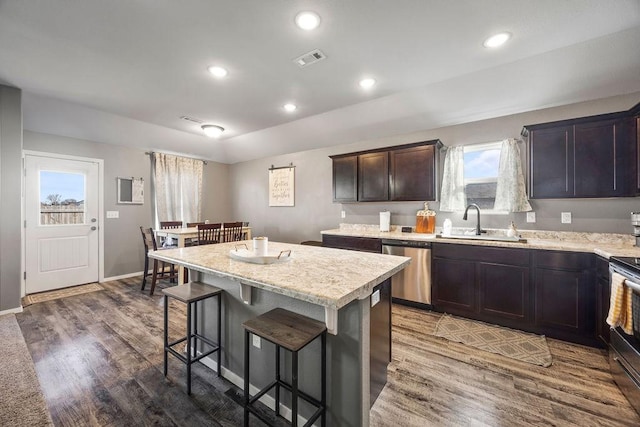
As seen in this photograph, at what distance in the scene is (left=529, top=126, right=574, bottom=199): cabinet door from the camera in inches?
105

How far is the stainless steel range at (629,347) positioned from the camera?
162cm

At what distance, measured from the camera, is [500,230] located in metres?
3.24

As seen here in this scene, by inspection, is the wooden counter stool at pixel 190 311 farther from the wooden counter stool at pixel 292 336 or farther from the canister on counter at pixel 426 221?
the canister on counter at pixel 426 221

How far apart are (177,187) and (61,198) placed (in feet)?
5.68

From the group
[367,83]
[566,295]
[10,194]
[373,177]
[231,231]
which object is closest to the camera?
[566,295]

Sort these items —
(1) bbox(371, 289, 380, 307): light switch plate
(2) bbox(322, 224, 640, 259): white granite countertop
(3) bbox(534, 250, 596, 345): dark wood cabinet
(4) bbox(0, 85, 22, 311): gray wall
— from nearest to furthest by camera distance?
(1) bbox(371, 289, 380, 307): light switch plate, (2) bbox(322, 224, 640, 259): white granite countertop, (3) bbox(534, 250, 596, 345): dark wood cabinet, (4) bbox(0, 85, 22, 311): gray wall

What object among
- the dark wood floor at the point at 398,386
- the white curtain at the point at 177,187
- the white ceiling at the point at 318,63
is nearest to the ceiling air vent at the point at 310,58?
the white ceiling at the point at 318,63

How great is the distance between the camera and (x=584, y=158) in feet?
8.48

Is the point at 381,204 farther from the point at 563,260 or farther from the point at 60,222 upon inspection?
the point at 60,222

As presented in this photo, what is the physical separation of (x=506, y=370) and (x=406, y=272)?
140cm

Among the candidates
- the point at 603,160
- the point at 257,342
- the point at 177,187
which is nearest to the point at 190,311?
the point at 257,342

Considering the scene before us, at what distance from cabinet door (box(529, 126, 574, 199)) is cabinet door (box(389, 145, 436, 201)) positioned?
1019 mm

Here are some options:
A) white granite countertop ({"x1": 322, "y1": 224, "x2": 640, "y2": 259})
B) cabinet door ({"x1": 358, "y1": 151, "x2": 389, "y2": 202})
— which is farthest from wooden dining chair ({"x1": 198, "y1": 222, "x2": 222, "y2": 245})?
white granite countertop ({"x1": 322, "y1": 224, "x2": 640, "y2": 259})

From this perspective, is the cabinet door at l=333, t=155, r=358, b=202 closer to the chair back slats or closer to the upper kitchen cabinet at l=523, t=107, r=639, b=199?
the upper kitchen cabinet at l=523, t=107, r=639, b=199
